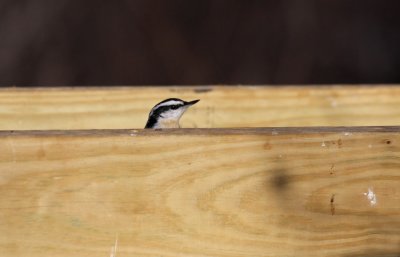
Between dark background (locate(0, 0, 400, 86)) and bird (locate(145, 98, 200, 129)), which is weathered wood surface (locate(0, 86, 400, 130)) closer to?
bird (locate(145, 98, 200, 129))

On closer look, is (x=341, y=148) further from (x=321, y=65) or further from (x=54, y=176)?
(x=321, y=65)

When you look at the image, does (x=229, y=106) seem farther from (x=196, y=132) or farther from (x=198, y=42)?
(x=198, y=42)

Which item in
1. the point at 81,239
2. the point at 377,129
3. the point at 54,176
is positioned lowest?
the point at 81,239

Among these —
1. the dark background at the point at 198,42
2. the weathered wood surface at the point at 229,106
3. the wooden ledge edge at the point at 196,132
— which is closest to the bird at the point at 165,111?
the weathered wood surface at the point at 229,106

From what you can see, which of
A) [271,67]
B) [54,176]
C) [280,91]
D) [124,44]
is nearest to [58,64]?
[124,44]

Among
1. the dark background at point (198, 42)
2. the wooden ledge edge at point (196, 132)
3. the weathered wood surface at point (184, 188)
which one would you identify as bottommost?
the weathered wood surface at point (184, 188)

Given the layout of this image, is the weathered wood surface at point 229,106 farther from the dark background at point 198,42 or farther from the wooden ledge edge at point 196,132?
the dark background at point 198,42
